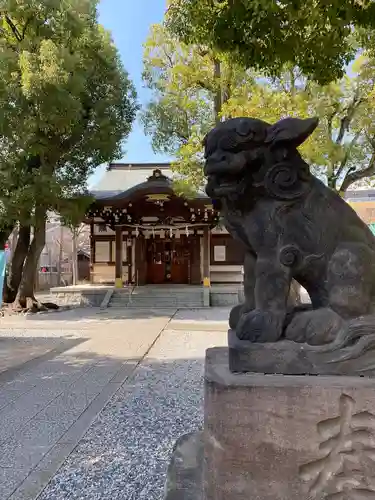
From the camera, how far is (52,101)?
396 inches

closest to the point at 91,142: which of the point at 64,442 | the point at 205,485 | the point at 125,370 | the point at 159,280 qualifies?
the point at 159,280

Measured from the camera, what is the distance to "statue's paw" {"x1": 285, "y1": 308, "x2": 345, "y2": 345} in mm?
1750

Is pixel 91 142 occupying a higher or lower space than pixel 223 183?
higher

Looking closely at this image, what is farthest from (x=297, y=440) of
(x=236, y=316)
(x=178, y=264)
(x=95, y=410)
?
(x=178, y=264)

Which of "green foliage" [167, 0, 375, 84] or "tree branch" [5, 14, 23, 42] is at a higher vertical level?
"tree branch" [5, 14, 23, 42]

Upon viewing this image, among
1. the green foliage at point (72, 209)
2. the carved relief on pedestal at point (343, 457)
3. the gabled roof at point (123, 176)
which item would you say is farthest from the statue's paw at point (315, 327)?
the gabled roof at point (123, 176)

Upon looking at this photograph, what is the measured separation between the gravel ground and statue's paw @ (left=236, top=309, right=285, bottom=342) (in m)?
1.45

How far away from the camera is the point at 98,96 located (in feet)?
42.2

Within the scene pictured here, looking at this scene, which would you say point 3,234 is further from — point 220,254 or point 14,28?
point 220,254

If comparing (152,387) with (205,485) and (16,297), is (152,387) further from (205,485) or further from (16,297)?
(16,297)

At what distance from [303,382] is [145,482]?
1.67m

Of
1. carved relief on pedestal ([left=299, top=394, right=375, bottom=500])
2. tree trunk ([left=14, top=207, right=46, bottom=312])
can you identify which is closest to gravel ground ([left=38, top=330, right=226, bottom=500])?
carved relief on pedestal ([left=299, top=394, right=375, bottom=500])

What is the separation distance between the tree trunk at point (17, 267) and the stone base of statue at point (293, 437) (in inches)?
521

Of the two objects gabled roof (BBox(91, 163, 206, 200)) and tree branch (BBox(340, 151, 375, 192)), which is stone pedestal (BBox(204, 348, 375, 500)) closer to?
tree branch (BBox(340, 151, 375, 192))
